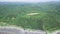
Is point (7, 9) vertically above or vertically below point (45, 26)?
above

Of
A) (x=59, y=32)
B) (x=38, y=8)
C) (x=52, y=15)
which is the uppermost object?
(x=38, y=8)

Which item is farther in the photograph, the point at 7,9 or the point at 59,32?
the point at 7,9

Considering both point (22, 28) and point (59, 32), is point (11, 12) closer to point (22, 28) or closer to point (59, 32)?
point (22, 28)

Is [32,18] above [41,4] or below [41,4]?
below

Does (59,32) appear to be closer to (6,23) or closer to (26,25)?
(26,25)

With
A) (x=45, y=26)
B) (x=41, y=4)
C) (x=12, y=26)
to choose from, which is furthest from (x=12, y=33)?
(x=41, y=4)

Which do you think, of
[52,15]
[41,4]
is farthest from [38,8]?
[52,15]
